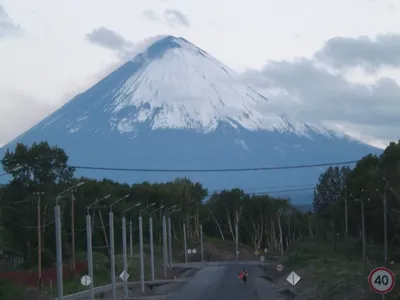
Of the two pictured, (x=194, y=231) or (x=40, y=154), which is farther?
(x=194, y=231)

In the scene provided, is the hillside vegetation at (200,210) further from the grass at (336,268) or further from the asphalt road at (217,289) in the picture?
the asphalt road at (217,289)

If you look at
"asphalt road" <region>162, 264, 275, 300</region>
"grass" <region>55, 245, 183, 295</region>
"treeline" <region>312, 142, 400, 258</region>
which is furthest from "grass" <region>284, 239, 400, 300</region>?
"grass" <region>55, 245, 183, 295</region>

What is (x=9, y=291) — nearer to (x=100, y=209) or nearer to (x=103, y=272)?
(x=103, y=272)

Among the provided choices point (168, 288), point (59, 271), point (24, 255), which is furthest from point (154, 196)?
point (59, 271)

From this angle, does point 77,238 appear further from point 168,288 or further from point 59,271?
point 59,271

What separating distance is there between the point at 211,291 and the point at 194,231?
285 ft

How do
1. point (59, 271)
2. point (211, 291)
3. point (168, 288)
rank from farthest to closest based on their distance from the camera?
point (168, 288), point (211, 291), point (59, 271)

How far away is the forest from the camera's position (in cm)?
7662

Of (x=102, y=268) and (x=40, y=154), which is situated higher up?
(x=40, y=154)

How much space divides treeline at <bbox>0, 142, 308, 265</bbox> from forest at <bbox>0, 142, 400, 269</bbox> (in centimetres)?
13

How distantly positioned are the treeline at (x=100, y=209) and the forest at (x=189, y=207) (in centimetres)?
13

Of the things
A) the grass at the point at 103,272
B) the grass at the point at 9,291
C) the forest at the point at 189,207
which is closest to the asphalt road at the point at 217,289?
the grass at the point at 103,272

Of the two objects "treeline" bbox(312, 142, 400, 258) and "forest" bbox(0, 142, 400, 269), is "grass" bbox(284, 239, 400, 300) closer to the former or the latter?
"treeline" bbox(312, 142, 400, 258)

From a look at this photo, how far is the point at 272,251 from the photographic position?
509 ft
